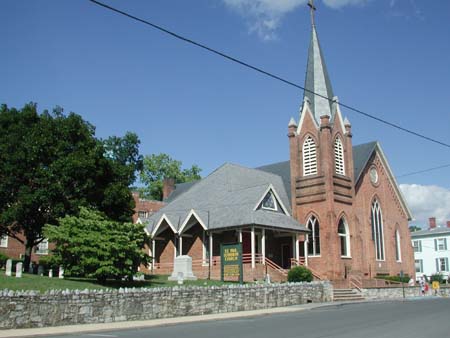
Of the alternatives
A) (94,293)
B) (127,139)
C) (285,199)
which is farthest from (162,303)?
(127,139)

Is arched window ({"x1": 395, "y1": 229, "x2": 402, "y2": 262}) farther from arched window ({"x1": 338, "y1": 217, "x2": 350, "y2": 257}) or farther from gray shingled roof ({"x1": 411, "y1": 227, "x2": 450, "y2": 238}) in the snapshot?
gray shingled roof ({"x1": 411, "y1": 227, "x2": 450, "y2": 238})

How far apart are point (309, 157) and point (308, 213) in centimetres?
437

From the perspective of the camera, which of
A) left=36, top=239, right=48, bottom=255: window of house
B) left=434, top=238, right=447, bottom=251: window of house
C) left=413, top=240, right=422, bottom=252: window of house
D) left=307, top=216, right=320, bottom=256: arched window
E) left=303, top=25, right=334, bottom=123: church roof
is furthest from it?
left=413, top=240, right=422, bottom=252: window of house

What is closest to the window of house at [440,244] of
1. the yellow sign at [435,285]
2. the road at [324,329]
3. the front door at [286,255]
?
the yellow sign at [435,285]

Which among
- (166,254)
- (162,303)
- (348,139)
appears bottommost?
(162,303)

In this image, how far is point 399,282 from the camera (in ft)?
126

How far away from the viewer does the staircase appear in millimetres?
30297

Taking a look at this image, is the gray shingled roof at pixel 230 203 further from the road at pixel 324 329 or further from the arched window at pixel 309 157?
the road at pixel 324 329

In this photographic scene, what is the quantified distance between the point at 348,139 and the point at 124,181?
58.7 ft

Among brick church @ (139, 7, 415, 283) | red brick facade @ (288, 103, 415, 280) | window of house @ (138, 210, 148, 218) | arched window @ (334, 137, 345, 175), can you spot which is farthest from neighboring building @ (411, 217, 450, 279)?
window of house @ (138, 210, 148, 218)

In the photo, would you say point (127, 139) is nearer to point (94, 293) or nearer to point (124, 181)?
point (124, 181)

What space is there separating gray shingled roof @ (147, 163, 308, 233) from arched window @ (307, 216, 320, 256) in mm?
1723

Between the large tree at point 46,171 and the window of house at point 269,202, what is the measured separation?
9557mm

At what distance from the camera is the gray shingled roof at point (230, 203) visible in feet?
109
